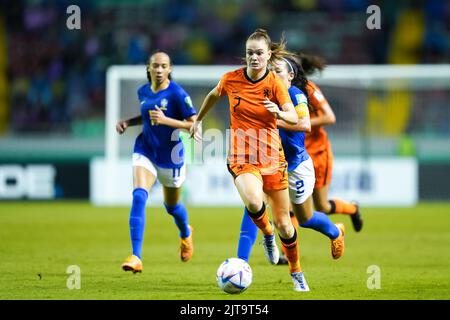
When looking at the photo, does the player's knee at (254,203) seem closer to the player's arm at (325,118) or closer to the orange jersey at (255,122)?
the orange jersey at (255,122)

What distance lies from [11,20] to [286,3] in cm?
717

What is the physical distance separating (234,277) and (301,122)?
1.39m

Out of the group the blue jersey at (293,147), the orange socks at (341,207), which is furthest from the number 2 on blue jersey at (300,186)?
the orange socks at (341,207)

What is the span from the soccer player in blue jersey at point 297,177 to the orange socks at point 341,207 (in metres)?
2.00

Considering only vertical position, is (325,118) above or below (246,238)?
above

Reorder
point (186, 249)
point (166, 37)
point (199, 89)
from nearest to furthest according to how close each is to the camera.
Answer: point (186, 249), point (199, 89), point (166, 37)

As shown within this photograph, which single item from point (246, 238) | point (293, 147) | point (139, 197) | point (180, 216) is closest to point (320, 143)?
point (180, 216)

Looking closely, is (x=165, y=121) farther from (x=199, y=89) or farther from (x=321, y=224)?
(x=199, y=89)

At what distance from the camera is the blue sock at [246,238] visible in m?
8.20

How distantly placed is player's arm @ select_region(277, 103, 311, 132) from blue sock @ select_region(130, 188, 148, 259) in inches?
73.3

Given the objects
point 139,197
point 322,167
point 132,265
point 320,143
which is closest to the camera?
point 132,265

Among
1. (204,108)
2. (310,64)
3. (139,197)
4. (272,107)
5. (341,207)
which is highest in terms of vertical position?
(310,64)

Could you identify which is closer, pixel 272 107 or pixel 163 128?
pixel 272 107

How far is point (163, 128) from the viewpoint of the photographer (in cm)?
955
